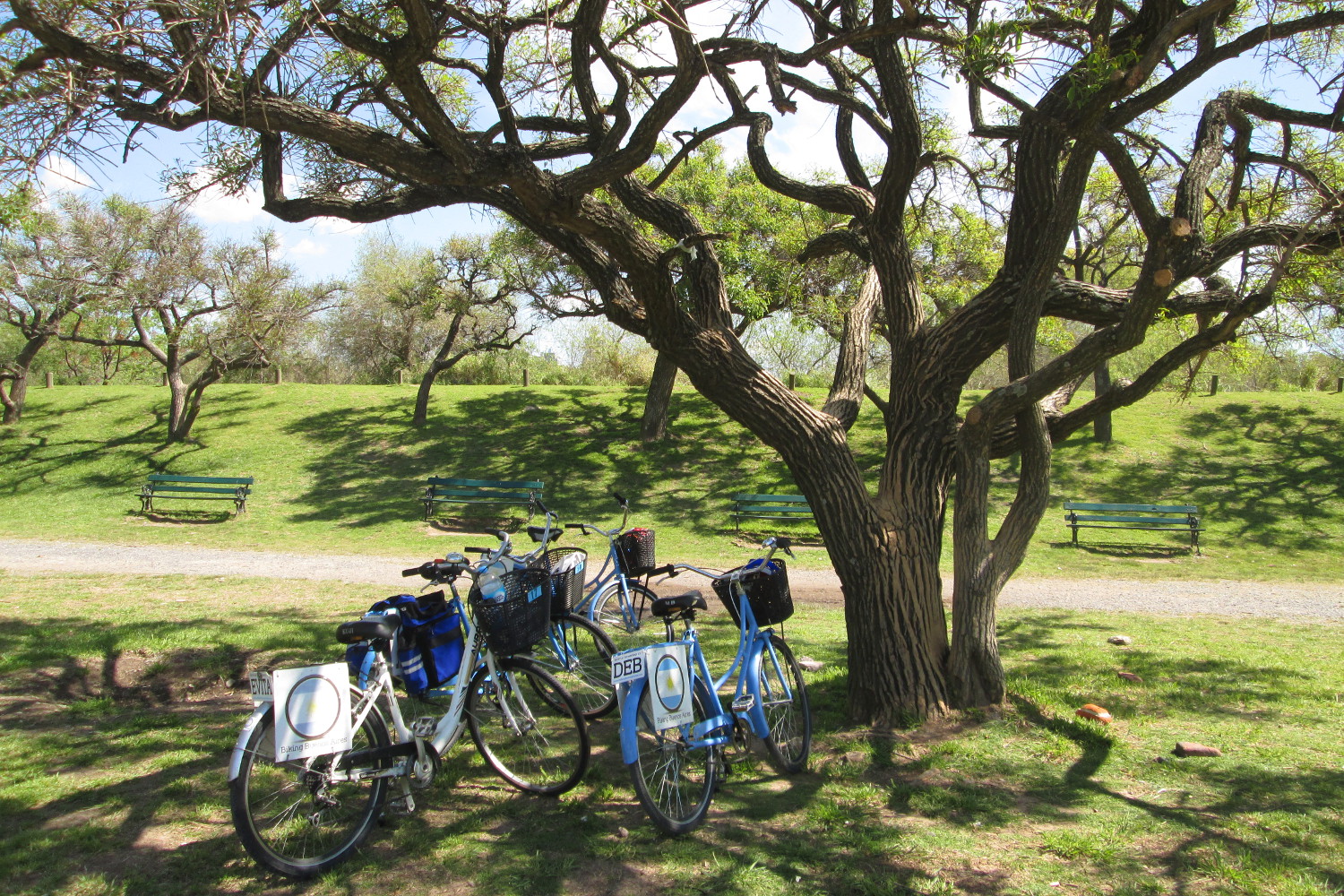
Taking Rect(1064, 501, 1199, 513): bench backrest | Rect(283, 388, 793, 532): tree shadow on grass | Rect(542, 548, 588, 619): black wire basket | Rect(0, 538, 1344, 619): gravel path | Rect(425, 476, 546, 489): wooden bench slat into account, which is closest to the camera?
Rect(542, 548, 588, 619): black wire basket

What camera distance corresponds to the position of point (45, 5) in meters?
3.77

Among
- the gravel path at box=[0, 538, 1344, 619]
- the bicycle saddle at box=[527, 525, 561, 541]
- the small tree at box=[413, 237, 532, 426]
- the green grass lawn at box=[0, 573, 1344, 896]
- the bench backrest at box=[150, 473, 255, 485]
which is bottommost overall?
the gravel path at box=[0, 538, 1344, 619]

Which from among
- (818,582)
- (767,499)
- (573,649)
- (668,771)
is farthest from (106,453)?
(668,771)

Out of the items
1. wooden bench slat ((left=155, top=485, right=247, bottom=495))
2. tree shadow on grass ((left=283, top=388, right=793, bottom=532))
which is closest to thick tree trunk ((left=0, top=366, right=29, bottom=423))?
tree shadow on grass ((left=283, top=388, right=793, bottom=532))

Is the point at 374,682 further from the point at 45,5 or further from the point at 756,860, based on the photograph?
the point at 45,5

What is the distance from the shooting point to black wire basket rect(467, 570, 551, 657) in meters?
3.84

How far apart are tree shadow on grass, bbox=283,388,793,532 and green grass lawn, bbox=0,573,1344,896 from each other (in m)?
10.0

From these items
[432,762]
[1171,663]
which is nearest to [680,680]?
[432,762]

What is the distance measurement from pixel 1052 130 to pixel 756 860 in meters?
4.26

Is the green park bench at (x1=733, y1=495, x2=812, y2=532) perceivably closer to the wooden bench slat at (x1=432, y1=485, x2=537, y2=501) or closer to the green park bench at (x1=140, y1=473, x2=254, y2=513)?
the wooden bench slat at (x1=432, y1=485, x2=537, y2=501)

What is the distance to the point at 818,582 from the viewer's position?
446 inches

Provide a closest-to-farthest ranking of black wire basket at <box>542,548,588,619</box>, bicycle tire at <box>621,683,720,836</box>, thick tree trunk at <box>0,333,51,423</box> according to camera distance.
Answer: bicycle tire at <box>621,683,720,836</box>, black wire basket at <box>542,548,588,619</box>, thick tree trunk at <box>0,333,51,423</box>

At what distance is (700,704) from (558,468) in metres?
15.7

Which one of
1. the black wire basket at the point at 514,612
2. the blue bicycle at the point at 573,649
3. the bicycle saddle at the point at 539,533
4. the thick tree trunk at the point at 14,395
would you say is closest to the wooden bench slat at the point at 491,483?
the bicycle saddle at the point at 539,533
